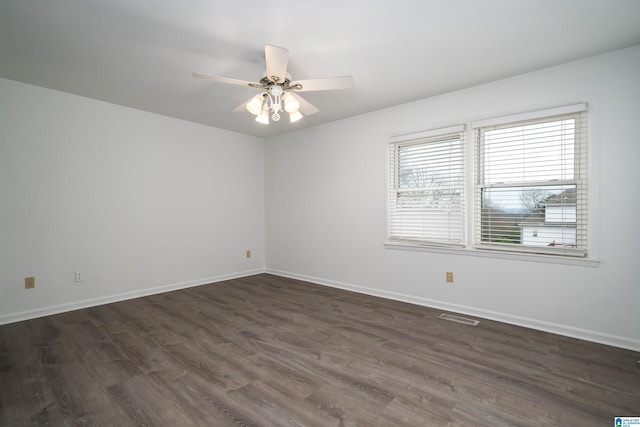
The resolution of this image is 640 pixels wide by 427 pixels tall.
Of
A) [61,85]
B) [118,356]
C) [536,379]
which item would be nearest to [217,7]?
[61,85]

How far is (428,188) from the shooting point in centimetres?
361

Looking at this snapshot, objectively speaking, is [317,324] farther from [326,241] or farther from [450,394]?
[326,241]

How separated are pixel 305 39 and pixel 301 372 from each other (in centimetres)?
246

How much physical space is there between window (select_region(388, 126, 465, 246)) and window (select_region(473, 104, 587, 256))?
22 cm

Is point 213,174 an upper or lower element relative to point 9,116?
lower

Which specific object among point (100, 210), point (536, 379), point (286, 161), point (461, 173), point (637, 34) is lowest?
point (536, 379)

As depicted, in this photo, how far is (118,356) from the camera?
2.34 m

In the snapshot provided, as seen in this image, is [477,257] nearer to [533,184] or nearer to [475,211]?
[475,211]

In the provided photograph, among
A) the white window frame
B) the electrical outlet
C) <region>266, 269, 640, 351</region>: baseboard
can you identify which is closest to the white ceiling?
the white window frame

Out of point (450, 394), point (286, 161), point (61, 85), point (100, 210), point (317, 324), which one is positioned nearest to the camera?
point (450, 394)

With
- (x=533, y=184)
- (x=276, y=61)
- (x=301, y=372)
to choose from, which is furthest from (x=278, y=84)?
(x=533, y=184)

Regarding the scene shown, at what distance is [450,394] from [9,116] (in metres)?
4.64

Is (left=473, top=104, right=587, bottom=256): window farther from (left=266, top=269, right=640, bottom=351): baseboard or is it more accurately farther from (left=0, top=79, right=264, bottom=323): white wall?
(left=0, top=79, right=264, bottom=323): white wall

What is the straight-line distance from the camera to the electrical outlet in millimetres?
3154
